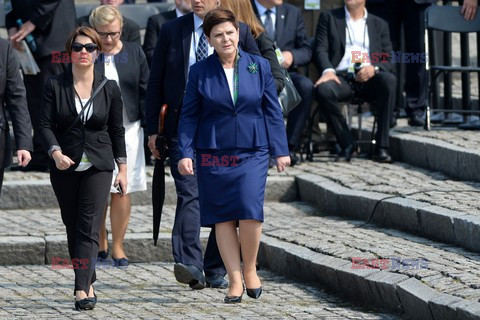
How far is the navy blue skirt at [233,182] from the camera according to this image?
28.9 ft

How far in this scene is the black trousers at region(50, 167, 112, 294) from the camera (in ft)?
29.1

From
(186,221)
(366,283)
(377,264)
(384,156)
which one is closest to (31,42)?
(384,156)

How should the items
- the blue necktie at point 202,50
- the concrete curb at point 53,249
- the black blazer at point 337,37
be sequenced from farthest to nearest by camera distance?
1. the black blazer at point 337,37
2. the concrete curb at point 53,249
3. the blue necktie at point 202,50

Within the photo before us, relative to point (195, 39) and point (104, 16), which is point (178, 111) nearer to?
point (195, 39)

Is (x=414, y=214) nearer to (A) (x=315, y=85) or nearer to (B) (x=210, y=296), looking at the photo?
(B) (x=210, y=296)

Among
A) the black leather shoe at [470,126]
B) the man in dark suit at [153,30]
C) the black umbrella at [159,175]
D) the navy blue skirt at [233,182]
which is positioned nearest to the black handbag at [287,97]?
the black umbrella at [159,175]

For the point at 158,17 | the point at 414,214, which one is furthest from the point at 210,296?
the point at 158,17

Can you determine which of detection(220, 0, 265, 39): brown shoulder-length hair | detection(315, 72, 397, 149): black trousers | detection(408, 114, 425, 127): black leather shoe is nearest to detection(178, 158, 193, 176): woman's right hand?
detection(220, 0, 265, 39): brown shoulder-length hair

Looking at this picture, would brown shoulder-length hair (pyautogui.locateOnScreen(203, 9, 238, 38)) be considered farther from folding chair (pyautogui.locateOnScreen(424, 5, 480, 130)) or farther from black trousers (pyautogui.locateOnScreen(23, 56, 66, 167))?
folding chair (pyautogui.locateOnScreen(424, 5, 480, 130))

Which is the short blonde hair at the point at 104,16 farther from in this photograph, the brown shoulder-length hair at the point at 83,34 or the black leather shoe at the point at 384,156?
the black leather shoe at the point at 384,156

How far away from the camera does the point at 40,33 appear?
12883 millimetres

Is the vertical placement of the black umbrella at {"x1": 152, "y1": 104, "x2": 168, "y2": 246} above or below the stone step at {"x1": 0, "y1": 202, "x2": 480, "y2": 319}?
above

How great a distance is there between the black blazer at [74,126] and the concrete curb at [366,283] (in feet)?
5.53

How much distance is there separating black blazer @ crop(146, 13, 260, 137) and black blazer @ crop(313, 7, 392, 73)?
4.15 metres
